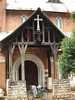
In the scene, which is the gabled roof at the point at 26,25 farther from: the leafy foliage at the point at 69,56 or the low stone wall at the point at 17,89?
the leafy foliage at the point at 69,56

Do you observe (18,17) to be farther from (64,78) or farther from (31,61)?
(64,78)

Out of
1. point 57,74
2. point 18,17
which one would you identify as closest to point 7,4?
point 18,17

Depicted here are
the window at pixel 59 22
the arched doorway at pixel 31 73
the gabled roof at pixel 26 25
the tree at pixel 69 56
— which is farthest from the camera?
the window at pixel 59 22

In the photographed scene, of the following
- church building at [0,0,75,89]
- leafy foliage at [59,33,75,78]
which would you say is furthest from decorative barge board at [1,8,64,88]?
leafy foliage at [59,33,75,78]

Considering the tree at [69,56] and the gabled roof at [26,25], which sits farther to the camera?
the gabled roof at [26,25]

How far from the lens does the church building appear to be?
34.8m

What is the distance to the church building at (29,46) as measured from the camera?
3478 cm

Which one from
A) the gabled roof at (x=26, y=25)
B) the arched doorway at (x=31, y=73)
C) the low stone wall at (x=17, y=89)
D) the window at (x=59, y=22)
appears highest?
the window at (x=59, y=22)

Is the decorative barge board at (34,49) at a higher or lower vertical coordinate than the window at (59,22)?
lower

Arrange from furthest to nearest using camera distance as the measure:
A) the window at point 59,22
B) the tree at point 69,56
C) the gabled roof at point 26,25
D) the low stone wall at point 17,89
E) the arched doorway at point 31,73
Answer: the window at point 59,22 → the arched doorway at point 31,73 → the gabled roof at point 26,25 → the low stone wall at point 17,89 → the tree at point 69,56

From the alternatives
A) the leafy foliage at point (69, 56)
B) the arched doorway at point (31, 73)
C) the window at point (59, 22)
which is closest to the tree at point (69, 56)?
the leafy foliage at point (69, 56)

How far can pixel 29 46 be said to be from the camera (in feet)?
119

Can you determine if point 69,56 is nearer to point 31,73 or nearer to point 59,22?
point 31,73

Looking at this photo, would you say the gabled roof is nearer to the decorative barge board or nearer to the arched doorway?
the decorative barge board
